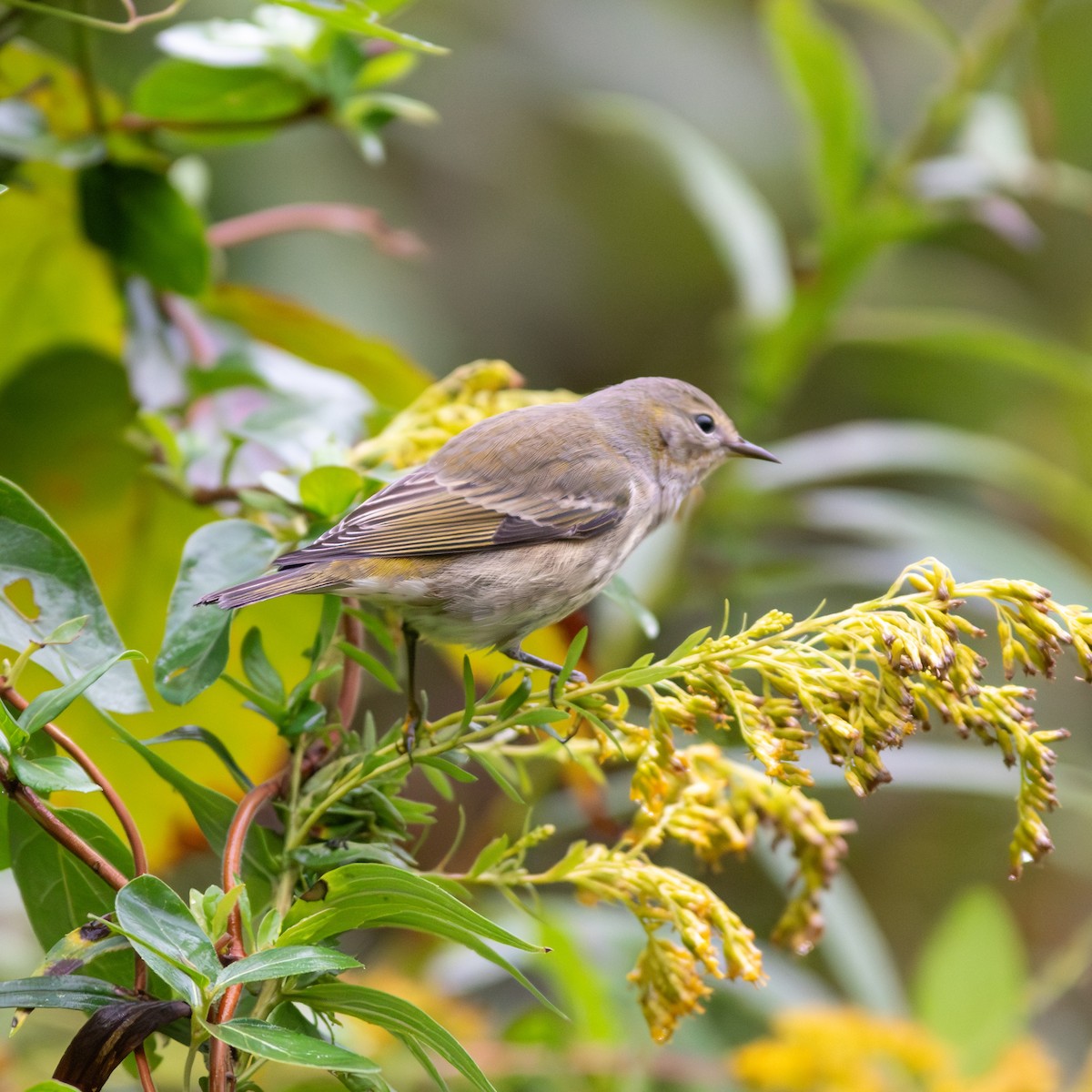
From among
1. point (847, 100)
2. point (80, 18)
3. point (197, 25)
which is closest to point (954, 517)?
point (847, 100)

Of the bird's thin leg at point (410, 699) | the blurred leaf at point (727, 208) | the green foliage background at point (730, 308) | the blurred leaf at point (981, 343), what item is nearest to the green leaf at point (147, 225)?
the green foliage background at point (730, 308)

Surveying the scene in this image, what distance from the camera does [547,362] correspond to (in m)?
5.15

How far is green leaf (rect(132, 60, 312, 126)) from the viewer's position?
76.7 inches

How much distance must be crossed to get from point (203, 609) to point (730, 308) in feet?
14.0

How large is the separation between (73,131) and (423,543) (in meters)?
0.87

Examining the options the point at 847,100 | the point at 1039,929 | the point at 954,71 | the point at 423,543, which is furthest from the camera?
the point at 1039,929

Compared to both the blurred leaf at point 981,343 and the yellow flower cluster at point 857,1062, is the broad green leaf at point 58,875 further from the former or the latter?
the blurred leaf at point 981,343

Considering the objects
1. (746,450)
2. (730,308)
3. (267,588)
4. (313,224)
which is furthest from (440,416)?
(730,308)

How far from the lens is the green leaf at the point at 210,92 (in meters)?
1.95

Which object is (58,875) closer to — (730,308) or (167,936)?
(167,936)

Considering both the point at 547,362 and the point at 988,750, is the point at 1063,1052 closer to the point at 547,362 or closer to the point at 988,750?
the point at 988,750

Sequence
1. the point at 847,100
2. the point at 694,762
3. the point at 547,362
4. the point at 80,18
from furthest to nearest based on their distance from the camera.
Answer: the point at 547,362
the point at 847,100
the point at 80,18
the point at 694,762

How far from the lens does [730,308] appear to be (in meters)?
5.37

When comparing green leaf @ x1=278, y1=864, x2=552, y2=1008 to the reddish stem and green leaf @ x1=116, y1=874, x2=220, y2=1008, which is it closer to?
green leaf @ x1=116, y1=874, x2=220, y2=1008
